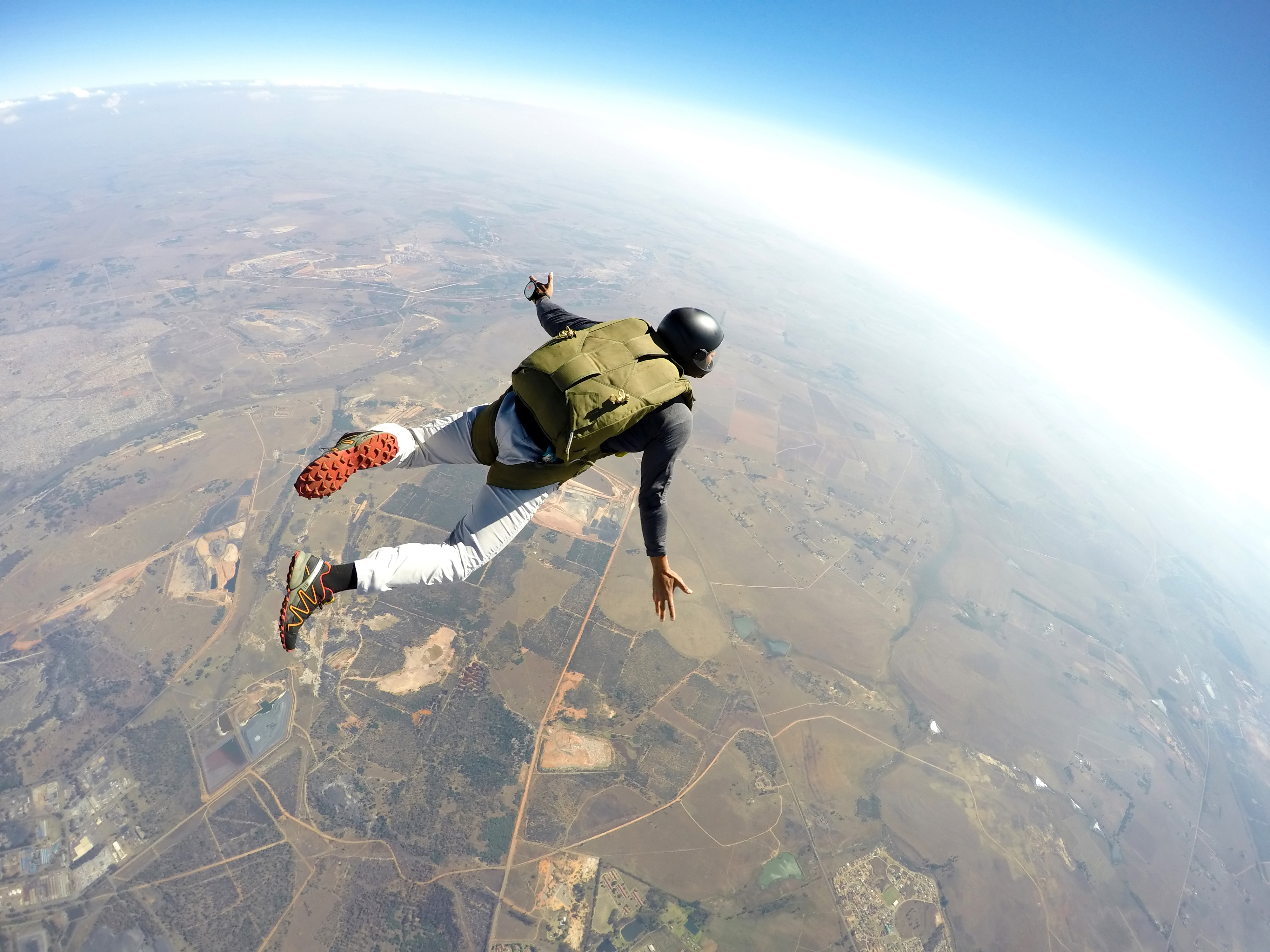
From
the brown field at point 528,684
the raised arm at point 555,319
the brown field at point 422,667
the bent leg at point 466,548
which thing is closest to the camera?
the bent leg at point 466,548

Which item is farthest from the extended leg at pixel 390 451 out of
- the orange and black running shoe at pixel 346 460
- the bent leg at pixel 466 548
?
the bent leg at pixel 466 548

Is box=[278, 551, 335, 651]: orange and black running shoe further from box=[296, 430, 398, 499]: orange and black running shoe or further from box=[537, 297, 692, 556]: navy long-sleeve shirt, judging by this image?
box=[537, 297, 692, 556]: navy long-sleeve shirt

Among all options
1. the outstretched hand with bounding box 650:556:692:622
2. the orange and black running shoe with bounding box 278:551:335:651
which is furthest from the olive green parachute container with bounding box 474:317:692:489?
the orange and black running shoe with bounding box 278:551:335:651

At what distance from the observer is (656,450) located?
346 cm

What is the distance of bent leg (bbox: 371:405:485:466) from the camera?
12.7ft

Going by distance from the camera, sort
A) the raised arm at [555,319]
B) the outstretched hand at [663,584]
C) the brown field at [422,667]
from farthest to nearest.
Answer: the brown field at [422,667]
the raised arm at [555,319]
the outstretched hand at [663,584]

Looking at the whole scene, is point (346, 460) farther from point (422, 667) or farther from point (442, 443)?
point (422, 667)

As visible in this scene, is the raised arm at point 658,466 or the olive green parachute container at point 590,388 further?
the raised arm at point 658,466

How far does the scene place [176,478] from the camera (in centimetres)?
3175

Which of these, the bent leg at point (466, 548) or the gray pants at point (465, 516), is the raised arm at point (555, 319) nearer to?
the gray pants at point (465, 516)

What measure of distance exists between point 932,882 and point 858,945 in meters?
5.24

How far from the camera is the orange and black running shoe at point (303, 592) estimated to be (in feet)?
10.6

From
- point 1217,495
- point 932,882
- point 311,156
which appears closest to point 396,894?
point 932,882

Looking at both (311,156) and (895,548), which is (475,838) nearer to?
(895,548)
